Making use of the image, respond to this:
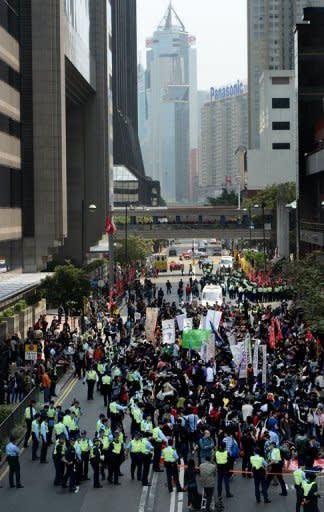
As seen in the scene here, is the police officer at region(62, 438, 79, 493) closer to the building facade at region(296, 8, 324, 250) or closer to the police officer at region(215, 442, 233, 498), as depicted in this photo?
the police officer at region(215, 442, 233, 498)

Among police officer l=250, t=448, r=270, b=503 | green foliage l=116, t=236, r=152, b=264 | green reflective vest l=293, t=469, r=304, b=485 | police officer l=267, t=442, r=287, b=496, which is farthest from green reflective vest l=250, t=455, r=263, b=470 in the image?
green foliage l=116, t=236, r=152, b=264

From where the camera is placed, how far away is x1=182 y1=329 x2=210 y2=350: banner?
32781mm

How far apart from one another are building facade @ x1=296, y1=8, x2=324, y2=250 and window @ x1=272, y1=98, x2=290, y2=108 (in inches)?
3034

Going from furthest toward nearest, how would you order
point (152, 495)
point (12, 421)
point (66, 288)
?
1. point (66, 288)
2. point (12, 421)
3. point (152, 495)

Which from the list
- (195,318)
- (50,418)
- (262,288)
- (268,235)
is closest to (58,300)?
(195,318)

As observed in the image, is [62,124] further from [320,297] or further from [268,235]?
[268,235]

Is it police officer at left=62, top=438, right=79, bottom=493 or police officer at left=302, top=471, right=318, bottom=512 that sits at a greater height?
police officer at left=302, top=471, right=318, bottom=512

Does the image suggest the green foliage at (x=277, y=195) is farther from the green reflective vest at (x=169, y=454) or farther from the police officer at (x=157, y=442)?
the green reflective vest at (x=169, y=454)

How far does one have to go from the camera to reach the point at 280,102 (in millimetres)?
146625

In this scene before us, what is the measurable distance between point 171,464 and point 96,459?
4.91 feet

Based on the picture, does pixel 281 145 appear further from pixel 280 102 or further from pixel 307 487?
pixel 307 487

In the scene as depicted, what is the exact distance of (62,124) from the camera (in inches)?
2309

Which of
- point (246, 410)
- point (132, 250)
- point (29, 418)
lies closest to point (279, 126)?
point (132, 250)

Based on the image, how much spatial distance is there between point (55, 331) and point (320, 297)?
14.6 meters
